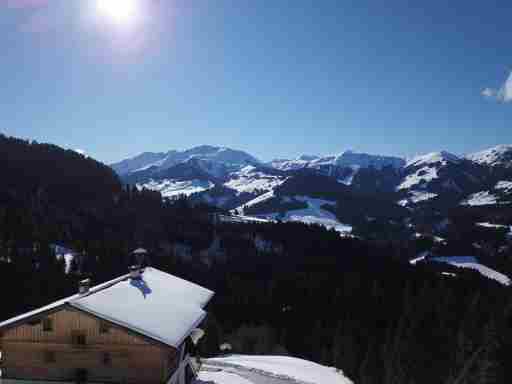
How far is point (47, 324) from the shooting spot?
23.9m

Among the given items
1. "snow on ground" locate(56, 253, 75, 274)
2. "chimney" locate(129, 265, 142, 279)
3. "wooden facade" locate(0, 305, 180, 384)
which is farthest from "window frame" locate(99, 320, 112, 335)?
"snow on ground" locate(56, 253, 75, 274)

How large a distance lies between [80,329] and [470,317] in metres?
58.1

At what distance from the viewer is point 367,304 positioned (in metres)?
108

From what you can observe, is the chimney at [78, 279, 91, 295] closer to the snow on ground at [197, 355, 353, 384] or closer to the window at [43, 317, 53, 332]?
the window at [43, 317, 53, 332]

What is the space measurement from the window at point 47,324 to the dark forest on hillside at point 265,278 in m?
45.7

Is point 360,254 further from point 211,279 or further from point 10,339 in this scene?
point 10,339

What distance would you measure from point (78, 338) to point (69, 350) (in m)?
0.82

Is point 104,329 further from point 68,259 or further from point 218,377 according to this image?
point 68,259

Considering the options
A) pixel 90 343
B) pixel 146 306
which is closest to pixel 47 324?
pixel 90 343

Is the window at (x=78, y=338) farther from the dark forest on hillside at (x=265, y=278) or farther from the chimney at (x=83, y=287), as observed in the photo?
the dark forest on hillside at (x=265, y=278)

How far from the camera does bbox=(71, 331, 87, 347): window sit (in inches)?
933

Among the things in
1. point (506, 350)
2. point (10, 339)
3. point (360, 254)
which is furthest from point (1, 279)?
point (360, 254)

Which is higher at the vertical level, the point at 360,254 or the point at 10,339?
the point at 10,339

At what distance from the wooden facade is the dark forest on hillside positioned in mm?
43821
